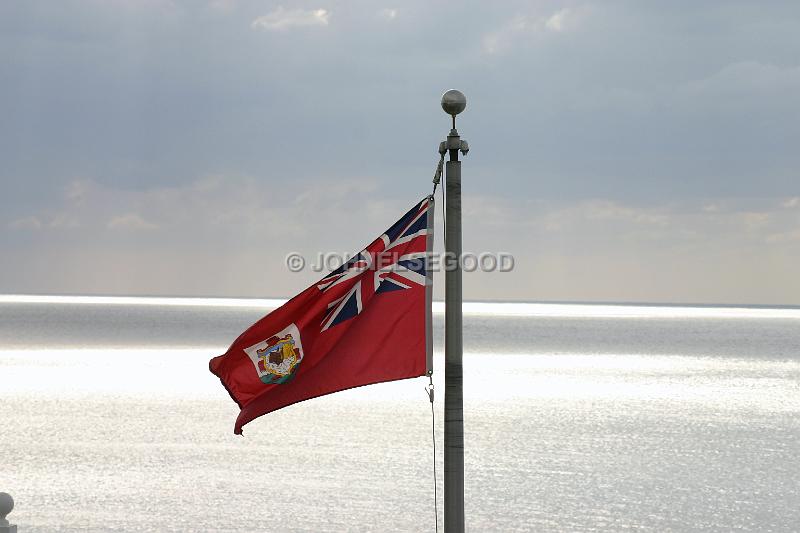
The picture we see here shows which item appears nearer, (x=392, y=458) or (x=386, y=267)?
(x=386, y=267)

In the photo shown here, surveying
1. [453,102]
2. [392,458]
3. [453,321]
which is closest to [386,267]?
[453,321]

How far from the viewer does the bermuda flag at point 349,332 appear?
13.5 metres

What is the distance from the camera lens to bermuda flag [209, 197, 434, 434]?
13.5 meters

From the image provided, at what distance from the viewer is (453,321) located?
12562 millimetres

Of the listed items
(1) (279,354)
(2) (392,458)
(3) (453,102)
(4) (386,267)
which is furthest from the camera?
(2) (392,458)

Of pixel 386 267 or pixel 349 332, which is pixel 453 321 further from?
pixel 349 332

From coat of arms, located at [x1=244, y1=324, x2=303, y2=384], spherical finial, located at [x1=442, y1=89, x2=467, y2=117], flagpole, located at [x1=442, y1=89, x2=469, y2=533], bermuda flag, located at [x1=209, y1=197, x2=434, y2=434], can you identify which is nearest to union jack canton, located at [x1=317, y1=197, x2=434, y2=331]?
bermuda flag, located at [x1=209, y1=197, x2=434, y2=434]

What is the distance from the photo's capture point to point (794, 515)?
38.1 metres

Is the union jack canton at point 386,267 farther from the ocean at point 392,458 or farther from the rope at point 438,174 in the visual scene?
the ocean at point 392,458

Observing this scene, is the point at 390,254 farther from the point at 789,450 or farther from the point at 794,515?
the point at 789,450

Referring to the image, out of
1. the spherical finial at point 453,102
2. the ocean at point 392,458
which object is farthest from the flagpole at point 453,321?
the ocean at point 392,458

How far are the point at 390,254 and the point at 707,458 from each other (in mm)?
42187

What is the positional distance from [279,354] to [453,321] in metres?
2.43

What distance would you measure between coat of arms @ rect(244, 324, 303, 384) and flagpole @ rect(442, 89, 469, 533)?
2057 mm
